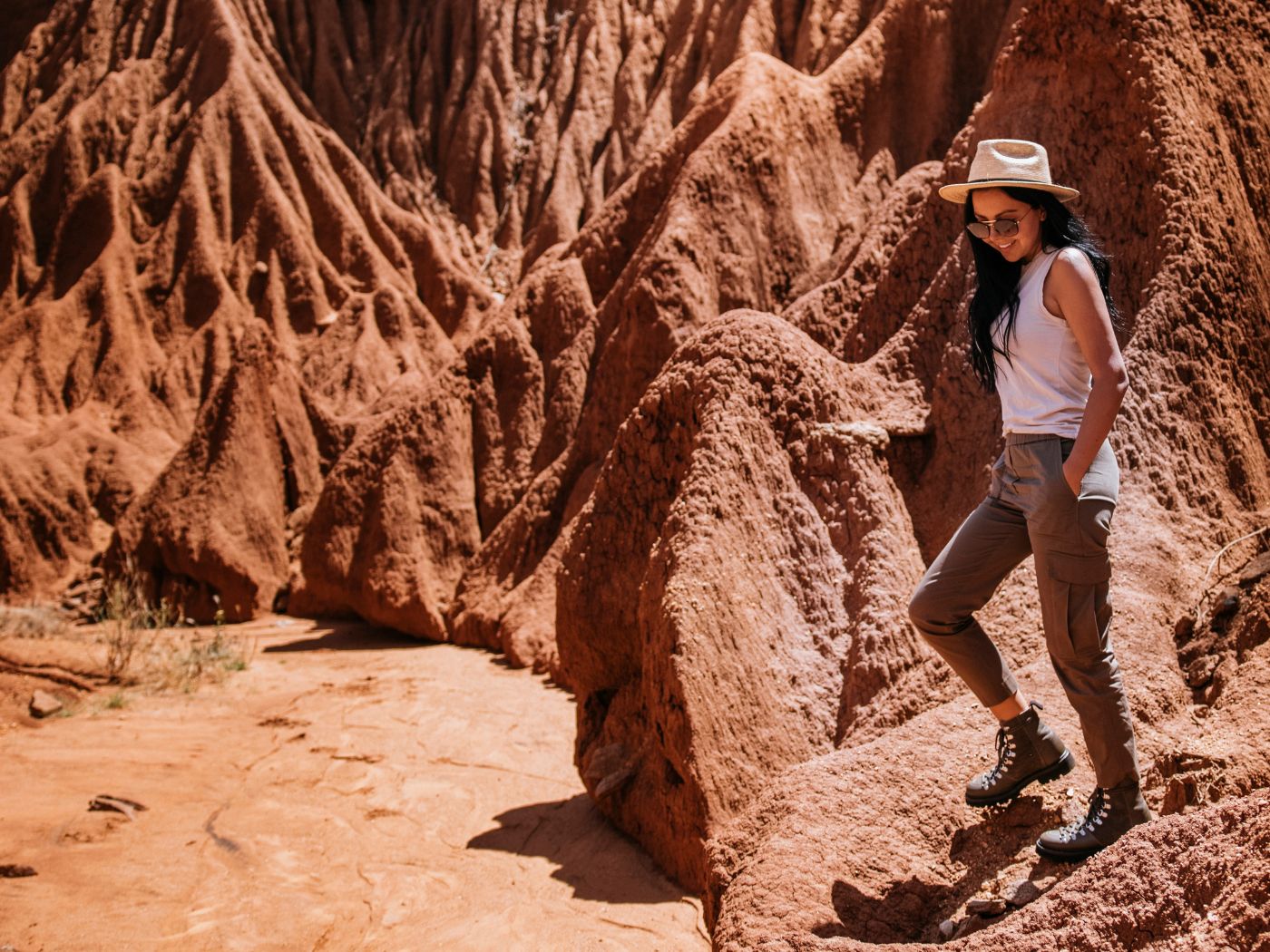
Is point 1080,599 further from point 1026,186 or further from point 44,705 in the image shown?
point 44,705

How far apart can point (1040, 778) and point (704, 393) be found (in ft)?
6.89

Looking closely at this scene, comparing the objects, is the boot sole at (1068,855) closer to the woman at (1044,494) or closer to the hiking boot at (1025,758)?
the woman at (1044,494)

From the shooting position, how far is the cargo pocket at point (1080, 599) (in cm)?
263

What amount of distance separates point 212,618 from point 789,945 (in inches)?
344

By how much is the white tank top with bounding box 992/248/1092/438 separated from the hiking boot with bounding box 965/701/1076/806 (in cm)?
80

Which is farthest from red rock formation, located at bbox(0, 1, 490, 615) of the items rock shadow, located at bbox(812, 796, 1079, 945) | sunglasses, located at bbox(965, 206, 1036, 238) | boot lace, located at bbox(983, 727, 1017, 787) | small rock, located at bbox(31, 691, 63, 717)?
sunglasses, located at bbox(965, 206, 1036, 238)

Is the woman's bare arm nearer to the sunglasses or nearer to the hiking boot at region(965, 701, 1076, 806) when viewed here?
the sunglasses

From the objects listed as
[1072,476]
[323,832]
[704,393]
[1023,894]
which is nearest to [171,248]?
[323,832]

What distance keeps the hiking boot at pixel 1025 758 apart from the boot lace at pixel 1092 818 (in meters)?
0.26

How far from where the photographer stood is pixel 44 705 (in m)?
6.39

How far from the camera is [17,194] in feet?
62.5

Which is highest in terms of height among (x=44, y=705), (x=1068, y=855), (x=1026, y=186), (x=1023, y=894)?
(x=1026, y=186)

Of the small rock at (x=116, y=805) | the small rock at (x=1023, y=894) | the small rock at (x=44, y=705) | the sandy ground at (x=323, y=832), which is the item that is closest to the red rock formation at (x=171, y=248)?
the small rock at (x=44, y=705)

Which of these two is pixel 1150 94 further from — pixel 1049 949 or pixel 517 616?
pixel 517 616
